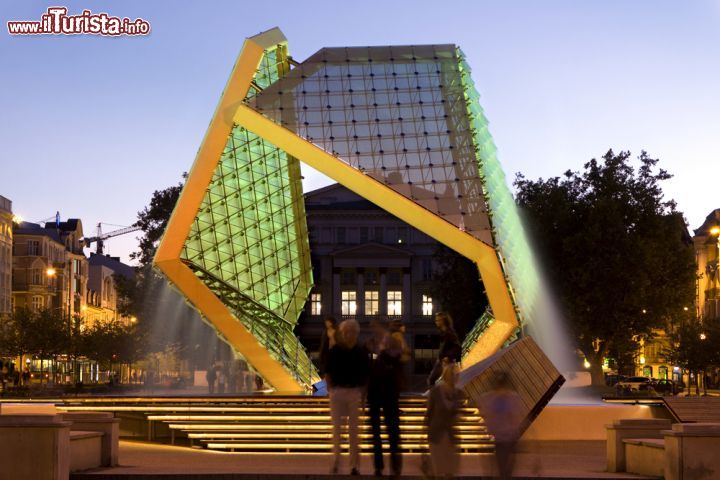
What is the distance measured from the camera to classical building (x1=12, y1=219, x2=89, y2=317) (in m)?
136

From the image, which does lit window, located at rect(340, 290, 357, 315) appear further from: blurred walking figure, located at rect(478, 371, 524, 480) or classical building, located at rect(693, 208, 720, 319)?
blurred walking figure, located at rect(478, 371, 524, 480)

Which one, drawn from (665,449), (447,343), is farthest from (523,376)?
(665,449)

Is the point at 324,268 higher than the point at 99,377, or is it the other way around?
the point at 324,268

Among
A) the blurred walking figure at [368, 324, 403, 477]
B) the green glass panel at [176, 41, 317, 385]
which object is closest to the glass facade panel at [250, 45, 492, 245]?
the green glass panel at [176, 41, 317, 385]

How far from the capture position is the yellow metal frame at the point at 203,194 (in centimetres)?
3738

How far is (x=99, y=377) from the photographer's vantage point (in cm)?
16112

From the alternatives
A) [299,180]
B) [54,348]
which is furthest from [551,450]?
[54,348]

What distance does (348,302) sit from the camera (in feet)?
478

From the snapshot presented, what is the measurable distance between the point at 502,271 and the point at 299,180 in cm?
1401

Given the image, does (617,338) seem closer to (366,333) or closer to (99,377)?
(366,333)

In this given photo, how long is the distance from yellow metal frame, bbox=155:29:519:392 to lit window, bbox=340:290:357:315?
337 feet

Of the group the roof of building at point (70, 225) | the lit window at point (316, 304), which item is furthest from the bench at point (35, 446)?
the roof of building at point (70, 225)

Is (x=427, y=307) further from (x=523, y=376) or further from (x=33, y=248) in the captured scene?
(x=523, y=376)

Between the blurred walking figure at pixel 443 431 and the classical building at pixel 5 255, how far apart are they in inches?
4267
